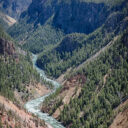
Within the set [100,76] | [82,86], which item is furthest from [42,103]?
[100,76]

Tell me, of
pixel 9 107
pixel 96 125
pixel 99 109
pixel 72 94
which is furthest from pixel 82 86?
pixel 9 107

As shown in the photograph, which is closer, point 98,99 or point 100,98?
point 100,98

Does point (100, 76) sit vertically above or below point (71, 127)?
above

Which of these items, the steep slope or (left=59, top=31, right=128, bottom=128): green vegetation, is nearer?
(left=59, top=31, right=128, bottom=128): green vegetation

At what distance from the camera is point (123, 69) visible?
182m

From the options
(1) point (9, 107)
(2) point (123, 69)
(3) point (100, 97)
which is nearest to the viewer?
(1) point (9, 107)

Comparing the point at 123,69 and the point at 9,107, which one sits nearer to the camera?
the point at 9,107

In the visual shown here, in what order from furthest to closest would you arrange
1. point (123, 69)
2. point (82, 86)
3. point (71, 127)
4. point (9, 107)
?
point (82, 86) < point (123, 69) < point (71, 127) < point (9, 107)

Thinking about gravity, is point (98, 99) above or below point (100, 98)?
below

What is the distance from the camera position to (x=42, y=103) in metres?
199

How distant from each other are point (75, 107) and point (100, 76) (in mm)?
29921

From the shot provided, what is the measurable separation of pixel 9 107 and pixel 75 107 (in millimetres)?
43041

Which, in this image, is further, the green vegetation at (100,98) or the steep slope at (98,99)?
the steep slope at (98,99)

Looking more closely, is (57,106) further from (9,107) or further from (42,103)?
(9,107)
